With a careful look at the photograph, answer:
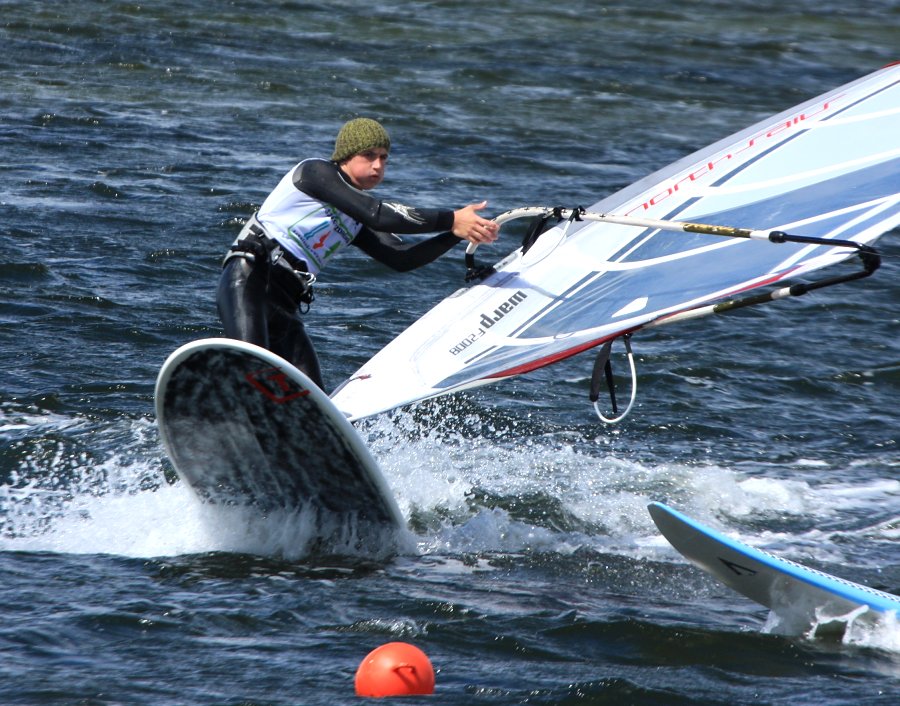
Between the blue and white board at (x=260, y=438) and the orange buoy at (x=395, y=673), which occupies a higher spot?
the blue and white board at (x=260, y=438)

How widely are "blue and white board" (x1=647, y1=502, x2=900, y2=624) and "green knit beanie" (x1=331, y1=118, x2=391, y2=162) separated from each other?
198 centimetres

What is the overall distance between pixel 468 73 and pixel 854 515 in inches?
422

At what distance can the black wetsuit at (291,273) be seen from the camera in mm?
5820

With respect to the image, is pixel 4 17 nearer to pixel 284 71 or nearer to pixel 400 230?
pixel 284 71

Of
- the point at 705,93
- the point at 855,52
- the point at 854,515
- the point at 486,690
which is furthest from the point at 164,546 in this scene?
the point at 855,52

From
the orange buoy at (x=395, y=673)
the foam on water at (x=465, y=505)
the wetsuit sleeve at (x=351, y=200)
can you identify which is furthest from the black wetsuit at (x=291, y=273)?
the orange buoy at (x=395, y=673)

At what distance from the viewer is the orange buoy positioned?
449cm

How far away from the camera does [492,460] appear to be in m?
7.45

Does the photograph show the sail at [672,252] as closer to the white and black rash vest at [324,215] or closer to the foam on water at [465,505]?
the white and black rash vest at [324,215]

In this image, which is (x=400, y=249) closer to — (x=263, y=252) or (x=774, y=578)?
(x=263, y=252)

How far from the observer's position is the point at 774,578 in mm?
5258

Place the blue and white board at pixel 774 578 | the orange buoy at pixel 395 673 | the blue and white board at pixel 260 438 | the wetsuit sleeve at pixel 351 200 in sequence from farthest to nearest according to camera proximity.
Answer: the wetsuit sleeve at pixel 351 200, the blue and white board at pixel 260 438, the blue and white board at pixel 774 578, the orange buoy at pixel 395 673

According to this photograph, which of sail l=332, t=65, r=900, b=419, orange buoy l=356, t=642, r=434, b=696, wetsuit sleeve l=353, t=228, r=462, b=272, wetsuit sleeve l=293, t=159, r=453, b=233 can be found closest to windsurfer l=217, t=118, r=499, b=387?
wetsuit sleeve l=293, t=159, r=453, b=233

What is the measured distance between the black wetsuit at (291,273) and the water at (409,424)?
843 mm
